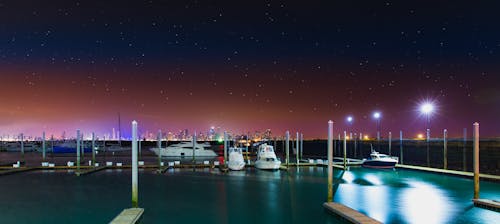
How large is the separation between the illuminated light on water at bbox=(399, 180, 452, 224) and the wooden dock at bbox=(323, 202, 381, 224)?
11.6 feet

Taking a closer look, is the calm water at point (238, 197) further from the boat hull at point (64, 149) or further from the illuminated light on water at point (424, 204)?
the boat hull at point (64, 149)

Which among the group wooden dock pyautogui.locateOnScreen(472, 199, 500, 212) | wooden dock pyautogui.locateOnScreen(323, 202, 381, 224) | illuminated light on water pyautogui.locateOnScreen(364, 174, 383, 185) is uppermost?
wooden dock pyautogui.locateOnScreen(323, 202, 381, 224)

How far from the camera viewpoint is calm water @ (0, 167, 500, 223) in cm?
2127

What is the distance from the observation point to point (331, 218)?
20.0m

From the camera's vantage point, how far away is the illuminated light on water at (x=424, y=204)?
68.5ft

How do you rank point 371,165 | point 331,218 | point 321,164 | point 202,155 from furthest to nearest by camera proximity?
1. point 202,155
2. point 321,164
3. point 371,165
4. point 331,218

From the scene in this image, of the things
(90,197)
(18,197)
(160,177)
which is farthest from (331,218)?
(160,177)

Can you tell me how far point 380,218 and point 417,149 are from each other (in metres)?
69.1

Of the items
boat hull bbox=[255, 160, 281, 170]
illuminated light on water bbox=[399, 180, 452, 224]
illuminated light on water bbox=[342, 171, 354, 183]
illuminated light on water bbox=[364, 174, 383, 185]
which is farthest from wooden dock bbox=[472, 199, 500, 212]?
boat hull bbox=[255, 160, 281, 170]

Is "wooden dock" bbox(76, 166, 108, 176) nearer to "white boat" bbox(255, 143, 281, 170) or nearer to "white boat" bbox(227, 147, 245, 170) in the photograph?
"white boat" bbox(227, 147, 245, 170)

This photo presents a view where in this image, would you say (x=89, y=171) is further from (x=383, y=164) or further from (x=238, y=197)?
(x=383, y=164)

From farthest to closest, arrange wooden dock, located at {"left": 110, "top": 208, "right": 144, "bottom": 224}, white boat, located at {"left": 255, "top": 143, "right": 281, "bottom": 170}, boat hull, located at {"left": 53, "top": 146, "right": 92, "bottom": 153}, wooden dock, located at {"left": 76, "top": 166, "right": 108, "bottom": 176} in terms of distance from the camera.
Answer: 1. boat hull, located at {"left": 53, "top": 146, "right": 92, "bottom": 153}
2. white boat, located at {"left": 255, "top": 143, "right": 281, "bottom": 170}
3. wooden dock, located at {"left": 76, "top": 166, "right": 108, "bottom": 176}
4. wooden dock, located at {"left": 110, "top": 208, "right": 144, "bottom": 224}

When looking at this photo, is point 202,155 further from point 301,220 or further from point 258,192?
point 301,220

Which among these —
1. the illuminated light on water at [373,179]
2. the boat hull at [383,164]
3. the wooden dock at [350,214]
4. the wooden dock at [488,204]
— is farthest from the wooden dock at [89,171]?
the wooden dock at [488,204]
